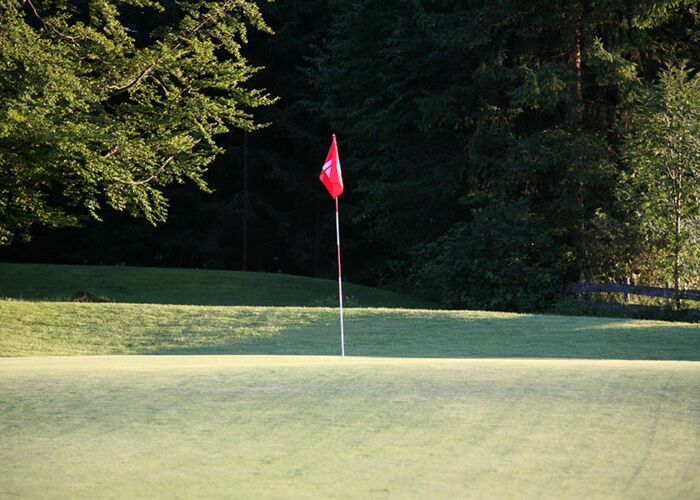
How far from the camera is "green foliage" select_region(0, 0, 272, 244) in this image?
57.6ft

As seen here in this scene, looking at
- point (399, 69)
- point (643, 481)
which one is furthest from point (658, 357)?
point (399, 69)

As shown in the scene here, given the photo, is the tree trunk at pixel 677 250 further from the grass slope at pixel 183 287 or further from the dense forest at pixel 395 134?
the grass slope at pixel 183 287

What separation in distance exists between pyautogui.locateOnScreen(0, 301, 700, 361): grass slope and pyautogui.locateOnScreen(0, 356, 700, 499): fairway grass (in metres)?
6.42

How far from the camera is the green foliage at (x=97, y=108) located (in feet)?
57.6

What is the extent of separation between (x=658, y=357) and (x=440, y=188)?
16.2 metres

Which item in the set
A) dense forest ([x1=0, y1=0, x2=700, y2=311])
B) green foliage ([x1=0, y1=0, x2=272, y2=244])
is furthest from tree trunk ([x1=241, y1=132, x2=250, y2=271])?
green foliage ([x1=0, y1=0, x2=272, y2=244])

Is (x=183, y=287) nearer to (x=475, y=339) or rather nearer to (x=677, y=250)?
(x=677, y=250)

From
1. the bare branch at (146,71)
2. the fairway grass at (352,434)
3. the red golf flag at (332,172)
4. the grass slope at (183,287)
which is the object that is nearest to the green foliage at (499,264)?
the grass slope at (183,287)

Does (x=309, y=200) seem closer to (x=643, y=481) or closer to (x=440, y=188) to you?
(x=440, y=188)

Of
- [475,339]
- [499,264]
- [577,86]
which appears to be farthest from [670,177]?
[475,339]

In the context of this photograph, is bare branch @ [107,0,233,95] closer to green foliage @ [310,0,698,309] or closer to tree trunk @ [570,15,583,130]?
green foliage @ [310,0,698,309]

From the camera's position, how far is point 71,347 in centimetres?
1509

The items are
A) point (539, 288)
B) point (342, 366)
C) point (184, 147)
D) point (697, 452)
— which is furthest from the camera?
point (539, 288)

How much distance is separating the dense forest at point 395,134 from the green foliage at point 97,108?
2.2 inches
